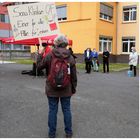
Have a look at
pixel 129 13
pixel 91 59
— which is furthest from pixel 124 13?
pixel 91 59

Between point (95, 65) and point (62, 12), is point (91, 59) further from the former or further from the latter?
point (62, 12)

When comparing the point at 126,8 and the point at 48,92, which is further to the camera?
the point at 126,8

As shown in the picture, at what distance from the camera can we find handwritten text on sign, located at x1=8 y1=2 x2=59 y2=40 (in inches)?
514

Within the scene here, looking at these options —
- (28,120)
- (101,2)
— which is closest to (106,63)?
(101,2)

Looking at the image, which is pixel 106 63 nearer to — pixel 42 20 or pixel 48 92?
pixel 42 20

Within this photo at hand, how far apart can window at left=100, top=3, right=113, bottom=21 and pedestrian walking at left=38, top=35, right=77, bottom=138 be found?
26.0m

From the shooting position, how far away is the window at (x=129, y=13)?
108 feet

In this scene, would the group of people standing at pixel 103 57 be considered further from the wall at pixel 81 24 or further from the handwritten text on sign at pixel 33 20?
the wall at pixel 81 24

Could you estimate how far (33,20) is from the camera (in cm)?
1330

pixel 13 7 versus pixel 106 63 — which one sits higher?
pixel 13 7

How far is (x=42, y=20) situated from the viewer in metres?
13.4

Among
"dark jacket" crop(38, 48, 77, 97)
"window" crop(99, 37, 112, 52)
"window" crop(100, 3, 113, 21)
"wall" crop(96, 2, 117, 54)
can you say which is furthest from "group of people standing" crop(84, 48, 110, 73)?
"dark jacket" crop(38, 48, 77, 97)

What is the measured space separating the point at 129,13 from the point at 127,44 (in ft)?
10.5

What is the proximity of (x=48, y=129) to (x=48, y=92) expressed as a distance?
37.8 inches
